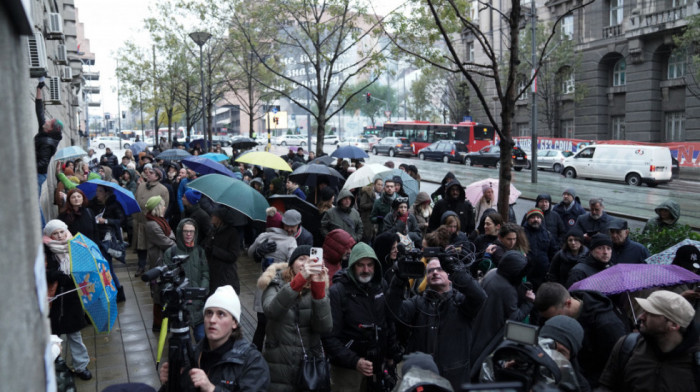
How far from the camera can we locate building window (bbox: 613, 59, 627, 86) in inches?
1564

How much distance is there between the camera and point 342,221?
8719 millimetres

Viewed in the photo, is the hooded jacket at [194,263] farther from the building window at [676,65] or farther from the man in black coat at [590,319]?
the building window at [676,65]

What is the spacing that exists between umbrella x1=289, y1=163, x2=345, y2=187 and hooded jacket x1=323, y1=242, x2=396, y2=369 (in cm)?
720

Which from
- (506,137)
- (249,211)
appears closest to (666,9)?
(506,137)

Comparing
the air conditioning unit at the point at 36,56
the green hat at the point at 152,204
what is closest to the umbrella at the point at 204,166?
the green hat at the point at 152,204

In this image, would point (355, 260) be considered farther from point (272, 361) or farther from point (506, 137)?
point (506, 137)

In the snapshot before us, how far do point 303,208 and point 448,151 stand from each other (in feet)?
111

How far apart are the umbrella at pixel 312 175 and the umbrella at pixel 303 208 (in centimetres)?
288

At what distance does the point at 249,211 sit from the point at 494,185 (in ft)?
17.0

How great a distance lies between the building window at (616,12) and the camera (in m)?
39.2

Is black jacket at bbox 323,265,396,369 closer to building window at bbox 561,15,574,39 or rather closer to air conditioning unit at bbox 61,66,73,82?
air conditioning unit at bbox 61,66,73,82

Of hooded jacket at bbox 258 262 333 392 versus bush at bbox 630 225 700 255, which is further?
bush at bbox 630 225 700 255

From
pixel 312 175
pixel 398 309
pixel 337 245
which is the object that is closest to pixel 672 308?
pixel 398 309

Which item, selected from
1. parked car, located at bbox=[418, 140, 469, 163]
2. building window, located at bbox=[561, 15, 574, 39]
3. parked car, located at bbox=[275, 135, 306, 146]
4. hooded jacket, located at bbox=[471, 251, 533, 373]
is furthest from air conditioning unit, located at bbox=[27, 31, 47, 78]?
parked car, located at bbox=[275, 135, 306, 146]
